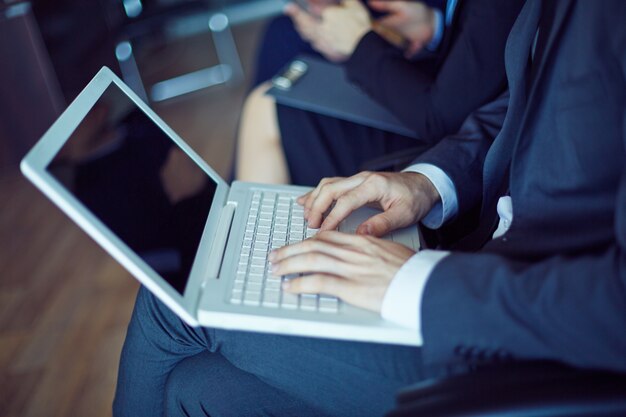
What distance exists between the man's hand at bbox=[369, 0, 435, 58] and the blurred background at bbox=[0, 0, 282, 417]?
2.80 ft

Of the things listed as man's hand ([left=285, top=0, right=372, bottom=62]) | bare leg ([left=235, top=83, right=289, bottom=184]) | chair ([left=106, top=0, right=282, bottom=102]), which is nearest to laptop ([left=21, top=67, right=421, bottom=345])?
bare leg ([left=235, top=83, right=289, bottom=184])

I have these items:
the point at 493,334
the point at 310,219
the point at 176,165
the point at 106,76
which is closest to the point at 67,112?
the point at 106,76

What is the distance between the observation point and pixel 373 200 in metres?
1.05

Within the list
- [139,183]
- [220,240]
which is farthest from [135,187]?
[220,240]

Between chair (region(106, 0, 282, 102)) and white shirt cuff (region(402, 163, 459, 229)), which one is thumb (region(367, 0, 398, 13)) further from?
chair (region(106, 0, 282, 102))

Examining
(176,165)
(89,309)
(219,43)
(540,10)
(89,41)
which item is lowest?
(89,309)

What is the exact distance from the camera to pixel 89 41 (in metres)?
3.03

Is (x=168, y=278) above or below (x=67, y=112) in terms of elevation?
below

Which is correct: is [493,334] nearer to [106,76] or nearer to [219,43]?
[106,76]

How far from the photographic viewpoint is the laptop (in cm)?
80

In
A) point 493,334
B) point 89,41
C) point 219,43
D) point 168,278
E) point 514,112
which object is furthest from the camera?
point 219,43

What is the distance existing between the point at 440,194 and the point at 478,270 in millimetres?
366

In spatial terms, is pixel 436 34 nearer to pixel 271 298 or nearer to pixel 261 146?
pixel 261 146

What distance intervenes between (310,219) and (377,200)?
131 millimetres
